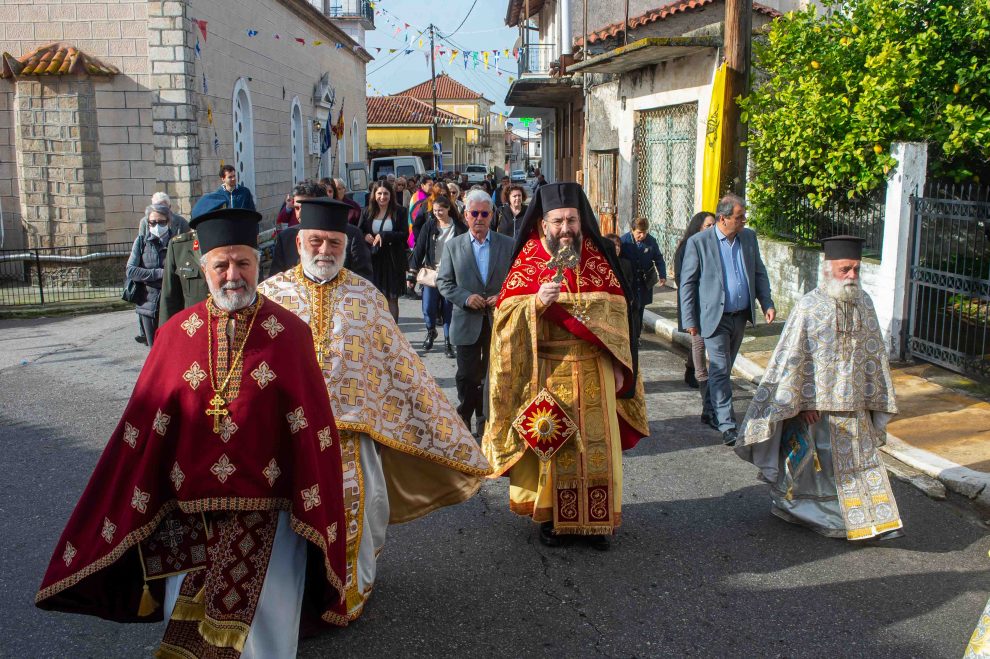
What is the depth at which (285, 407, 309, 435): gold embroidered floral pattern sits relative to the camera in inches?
133

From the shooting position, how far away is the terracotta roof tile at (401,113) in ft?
195

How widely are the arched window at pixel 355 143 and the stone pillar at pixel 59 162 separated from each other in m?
22.8

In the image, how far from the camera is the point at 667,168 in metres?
16.8

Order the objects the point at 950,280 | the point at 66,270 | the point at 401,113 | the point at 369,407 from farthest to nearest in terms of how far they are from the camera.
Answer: the point at 401,113
the point at 66,270
the point at 950,280
the point at 369,407

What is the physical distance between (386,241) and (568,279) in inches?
248

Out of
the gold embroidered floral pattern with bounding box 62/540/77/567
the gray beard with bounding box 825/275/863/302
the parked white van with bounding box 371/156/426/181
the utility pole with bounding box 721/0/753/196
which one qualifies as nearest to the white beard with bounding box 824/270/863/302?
the gray beard with bounding box 825/275/863/302

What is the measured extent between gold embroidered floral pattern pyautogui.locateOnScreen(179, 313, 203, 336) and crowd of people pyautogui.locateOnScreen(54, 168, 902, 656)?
0.01 meters

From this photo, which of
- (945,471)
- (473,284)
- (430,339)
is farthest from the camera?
(430,339)

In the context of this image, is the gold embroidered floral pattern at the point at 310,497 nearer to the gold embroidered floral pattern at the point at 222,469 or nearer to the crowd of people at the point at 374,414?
the crowd of people at the point at 374,414

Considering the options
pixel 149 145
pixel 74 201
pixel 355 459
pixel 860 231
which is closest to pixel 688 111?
pixel 860 231

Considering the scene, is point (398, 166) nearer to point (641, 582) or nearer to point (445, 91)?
point (641, 582)

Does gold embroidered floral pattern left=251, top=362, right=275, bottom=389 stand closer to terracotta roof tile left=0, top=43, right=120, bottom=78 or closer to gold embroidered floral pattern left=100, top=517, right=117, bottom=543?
gold embroidered floral pattern left=100, top=517, right=117, bottom=543

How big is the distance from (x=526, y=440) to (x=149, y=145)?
14.0m

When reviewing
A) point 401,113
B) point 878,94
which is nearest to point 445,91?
point 401,113
